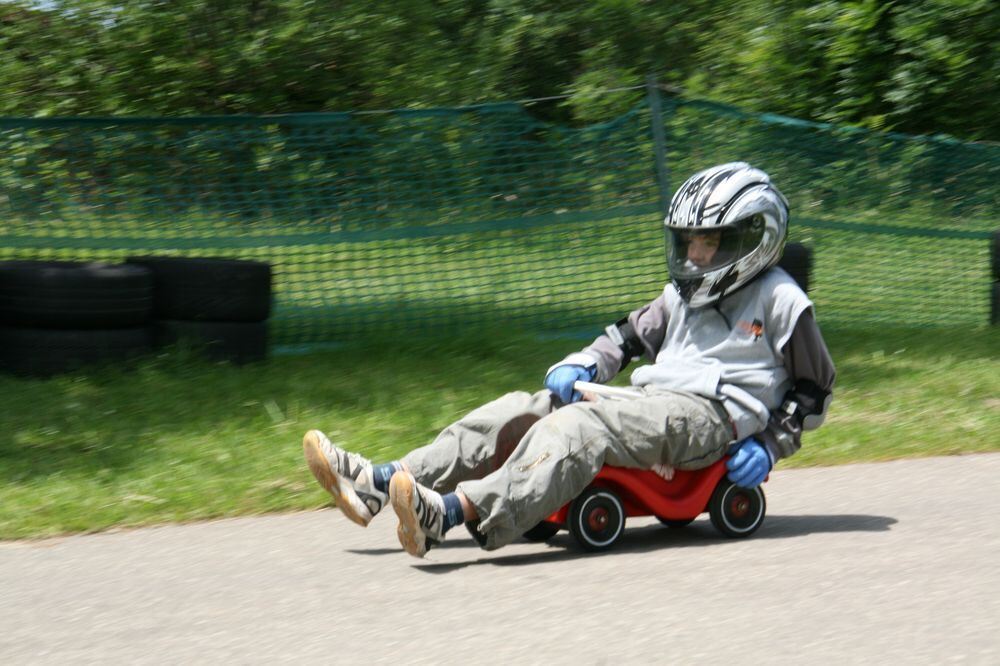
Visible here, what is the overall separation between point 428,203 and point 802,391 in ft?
16.3

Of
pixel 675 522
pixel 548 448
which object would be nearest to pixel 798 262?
pixel 675 522

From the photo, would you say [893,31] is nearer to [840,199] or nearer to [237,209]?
[840,199]

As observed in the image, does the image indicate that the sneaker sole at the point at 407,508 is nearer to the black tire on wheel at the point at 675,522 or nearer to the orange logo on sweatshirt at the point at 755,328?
the black tire on wheel at the point at 675,522

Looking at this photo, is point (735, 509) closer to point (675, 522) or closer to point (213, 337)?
point (675, 522)

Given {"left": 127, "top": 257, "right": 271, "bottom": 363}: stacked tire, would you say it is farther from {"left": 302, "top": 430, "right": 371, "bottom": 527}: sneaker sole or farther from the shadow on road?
{"left": 302, "top": 430, "right": 371, "bottom": 527}: sneaker sole

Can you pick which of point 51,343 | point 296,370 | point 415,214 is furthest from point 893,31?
point 51,343

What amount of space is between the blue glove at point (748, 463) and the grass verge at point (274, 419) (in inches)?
71.9

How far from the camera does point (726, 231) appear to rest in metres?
5.33

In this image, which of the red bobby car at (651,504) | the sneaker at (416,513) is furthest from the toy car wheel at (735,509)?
the sneaker at (416,513)

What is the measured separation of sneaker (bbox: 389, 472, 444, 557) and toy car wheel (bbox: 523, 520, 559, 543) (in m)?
0.59

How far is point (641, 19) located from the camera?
1905cm

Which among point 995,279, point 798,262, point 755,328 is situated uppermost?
point 755,328

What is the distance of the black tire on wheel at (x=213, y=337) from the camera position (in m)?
8.55

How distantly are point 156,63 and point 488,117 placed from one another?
5096 millimetres
